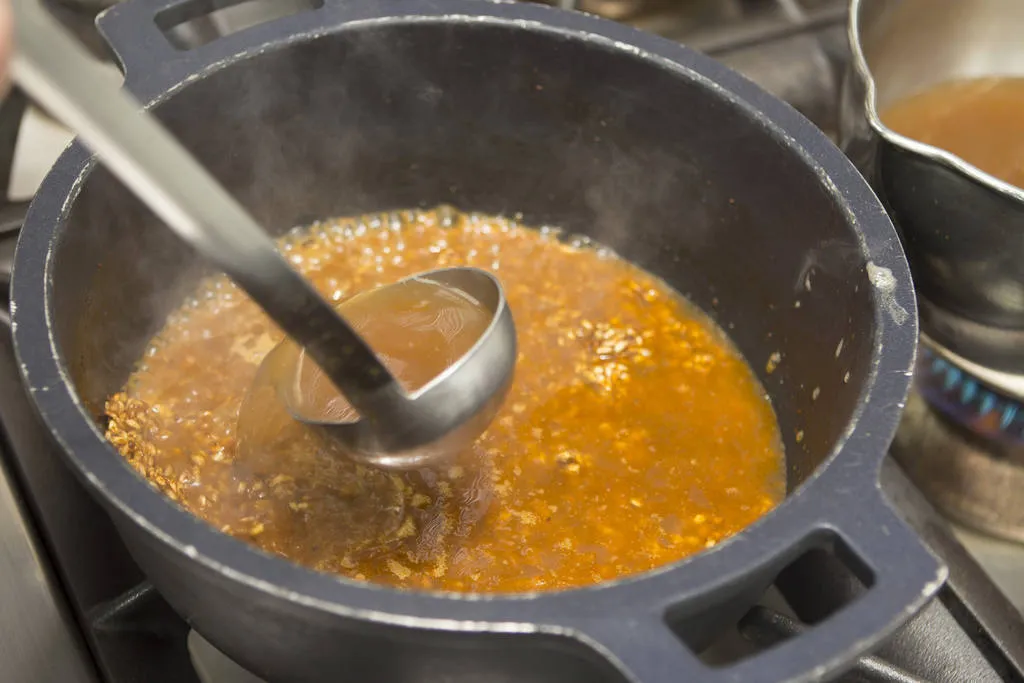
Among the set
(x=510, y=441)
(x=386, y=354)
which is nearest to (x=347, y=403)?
(x=386, y=354)

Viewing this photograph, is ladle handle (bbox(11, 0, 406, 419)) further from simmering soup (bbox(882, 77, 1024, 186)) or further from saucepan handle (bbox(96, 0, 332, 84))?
simmering soup (bbox(882, 77, 1024, 186))

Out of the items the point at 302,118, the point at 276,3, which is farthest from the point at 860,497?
the point at 276,3

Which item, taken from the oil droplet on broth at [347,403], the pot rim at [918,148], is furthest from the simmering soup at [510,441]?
the pot rim at [918,148]

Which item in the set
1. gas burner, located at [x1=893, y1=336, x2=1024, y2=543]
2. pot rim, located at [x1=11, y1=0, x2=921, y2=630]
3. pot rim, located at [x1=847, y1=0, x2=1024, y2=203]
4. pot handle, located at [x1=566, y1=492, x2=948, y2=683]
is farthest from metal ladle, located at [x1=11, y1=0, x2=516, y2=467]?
gas burner, located at [x1=893, y1=336, x2=1024, y2=543]

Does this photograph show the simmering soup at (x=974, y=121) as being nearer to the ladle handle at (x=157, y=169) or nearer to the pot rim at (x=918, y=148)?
the pot rim at (x=918, y=148)

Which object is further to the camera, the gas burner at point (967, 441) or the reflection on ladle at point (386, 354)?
the gas burner at point (967, 441)

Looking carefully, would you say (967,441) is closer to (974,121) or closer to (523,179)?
(974,121)
